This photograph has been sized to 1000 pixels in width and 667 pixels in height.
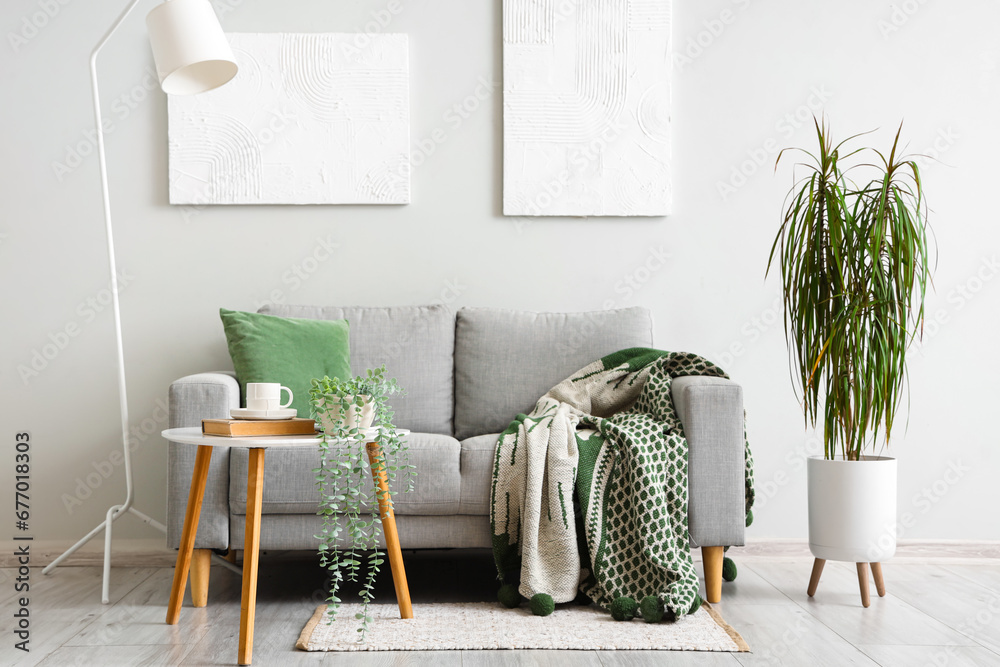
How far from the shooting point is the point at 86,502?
9.83 ft

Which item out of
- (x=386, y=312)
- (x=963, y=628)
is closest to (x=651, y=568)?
(x=963, y=628)

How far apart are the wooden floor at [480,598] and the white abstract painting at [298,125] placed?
142cm

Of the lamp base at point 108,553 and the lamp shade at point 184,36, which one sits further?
the lamp base at point 108,553

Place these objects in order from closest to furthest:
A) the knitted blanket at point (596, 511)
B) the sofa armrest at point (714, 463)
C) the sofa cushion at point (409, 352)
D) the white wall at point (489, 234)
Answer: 1. the knitted blanket at point (596, 511)
2. the sofa armrest at point (714, 463)
3. the sofa cushion at point (409, 352)
4. the white wall at point (489, 234)

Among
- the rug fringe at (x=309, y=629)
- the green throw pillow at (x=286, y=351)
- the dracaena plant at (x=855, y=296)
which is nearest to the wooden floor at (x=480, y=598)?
the rug fringe at (x=309, y=629)

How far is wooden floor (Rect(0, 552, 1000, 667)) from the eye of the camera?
190 cm

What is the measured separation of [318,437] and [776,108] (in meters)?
2.25

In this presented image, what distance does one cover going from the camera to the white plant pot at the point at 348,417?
190 cm

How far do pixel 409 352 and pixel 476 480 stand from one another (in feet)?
2.24

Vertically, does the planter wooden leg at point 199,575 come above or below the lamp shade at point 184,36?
below

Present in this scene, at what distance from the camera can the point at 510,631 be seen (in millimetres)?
2068

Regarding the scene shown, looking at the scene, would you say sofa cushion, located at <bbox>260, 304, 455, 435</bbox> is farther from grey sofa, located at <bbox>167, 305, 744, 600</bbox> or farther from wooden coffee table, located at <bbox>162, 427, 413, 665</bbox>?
wooden coffee table, located at <bbox>162, 427, 413, 665</bbox>

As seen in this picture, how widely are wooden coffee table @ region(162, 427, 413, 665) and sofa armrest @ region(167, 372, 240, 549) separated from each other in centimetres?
10

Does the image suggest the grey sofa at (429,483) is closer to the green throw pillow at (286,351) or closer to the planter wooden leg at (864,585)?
the green throw pillow at (286,351)
